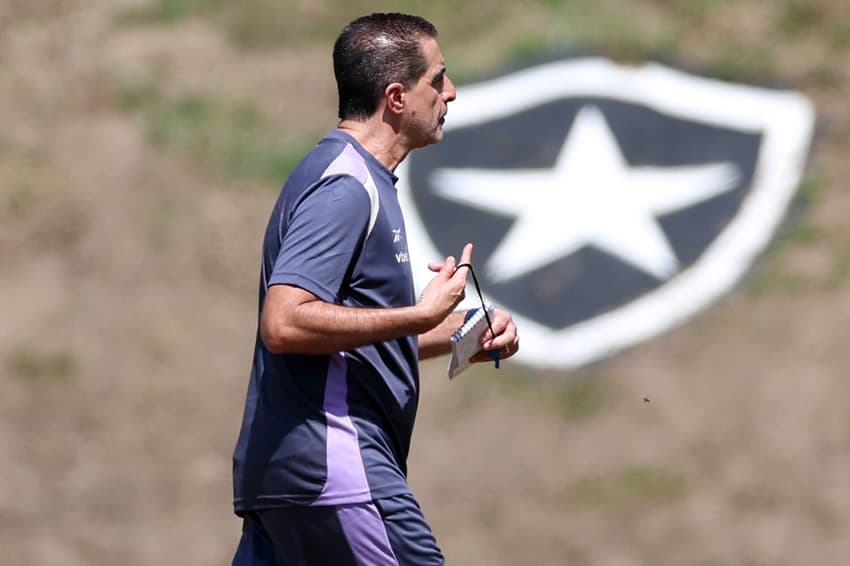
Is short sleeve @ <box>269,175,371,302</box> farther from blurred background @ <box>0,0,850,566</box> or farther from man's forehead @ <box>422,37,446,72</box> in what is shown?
blurred background @ <box>0,0,850,566</box>

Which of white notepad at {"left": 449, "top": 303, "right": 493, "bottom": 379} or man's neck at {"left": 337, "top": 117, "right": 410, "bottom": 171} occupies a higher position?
man's neck at {"left": 337, "top": 117, "right": 410, "bottom": 171}

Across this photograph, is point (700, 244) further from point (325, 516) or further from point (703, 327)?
point (325, 516)

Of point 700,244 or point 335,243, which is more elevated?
point 700,244

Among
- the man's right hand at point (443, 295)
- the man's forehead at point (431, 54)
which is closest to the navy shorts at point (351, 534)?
the man's right hand at point (443, 295)

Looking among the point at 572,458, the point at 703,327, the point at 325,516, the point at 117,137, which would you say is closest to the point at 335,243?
the point at 325,516

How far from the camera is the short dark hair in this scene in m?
4.15

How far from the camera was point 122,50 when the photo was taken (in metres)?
12.5

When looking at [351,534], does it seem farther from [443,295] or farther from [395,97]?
[395,97]

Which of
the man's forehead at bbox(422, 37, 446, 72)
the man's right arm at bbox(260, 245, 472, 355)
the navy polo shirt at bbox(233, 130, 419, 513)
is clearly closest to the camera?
the man's right arm at bbox(260, 245, 472, 355)

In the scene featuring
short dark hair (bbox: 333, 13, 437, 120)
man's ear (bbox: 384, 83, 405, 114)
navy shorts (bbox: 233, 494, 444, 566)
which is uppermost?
short dark hair (bbox: 333, 13, 437, 120)

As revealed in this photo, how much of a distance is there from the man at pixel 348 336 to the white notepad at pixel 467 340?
0.41ft

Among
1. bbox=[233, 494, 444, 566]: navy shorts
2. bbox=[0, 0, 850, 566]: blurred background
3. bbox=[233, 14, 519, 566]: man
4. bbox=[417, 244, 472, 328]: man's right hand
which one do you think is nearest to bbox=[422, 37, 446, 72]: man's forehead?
bbox=[233, 14, 519, 566]: man

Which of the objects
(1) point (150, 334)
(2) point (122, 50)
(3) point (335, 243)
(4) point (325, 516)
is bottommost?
(4) point (325, 516)

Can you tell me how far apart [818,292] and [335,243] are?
7.62m
